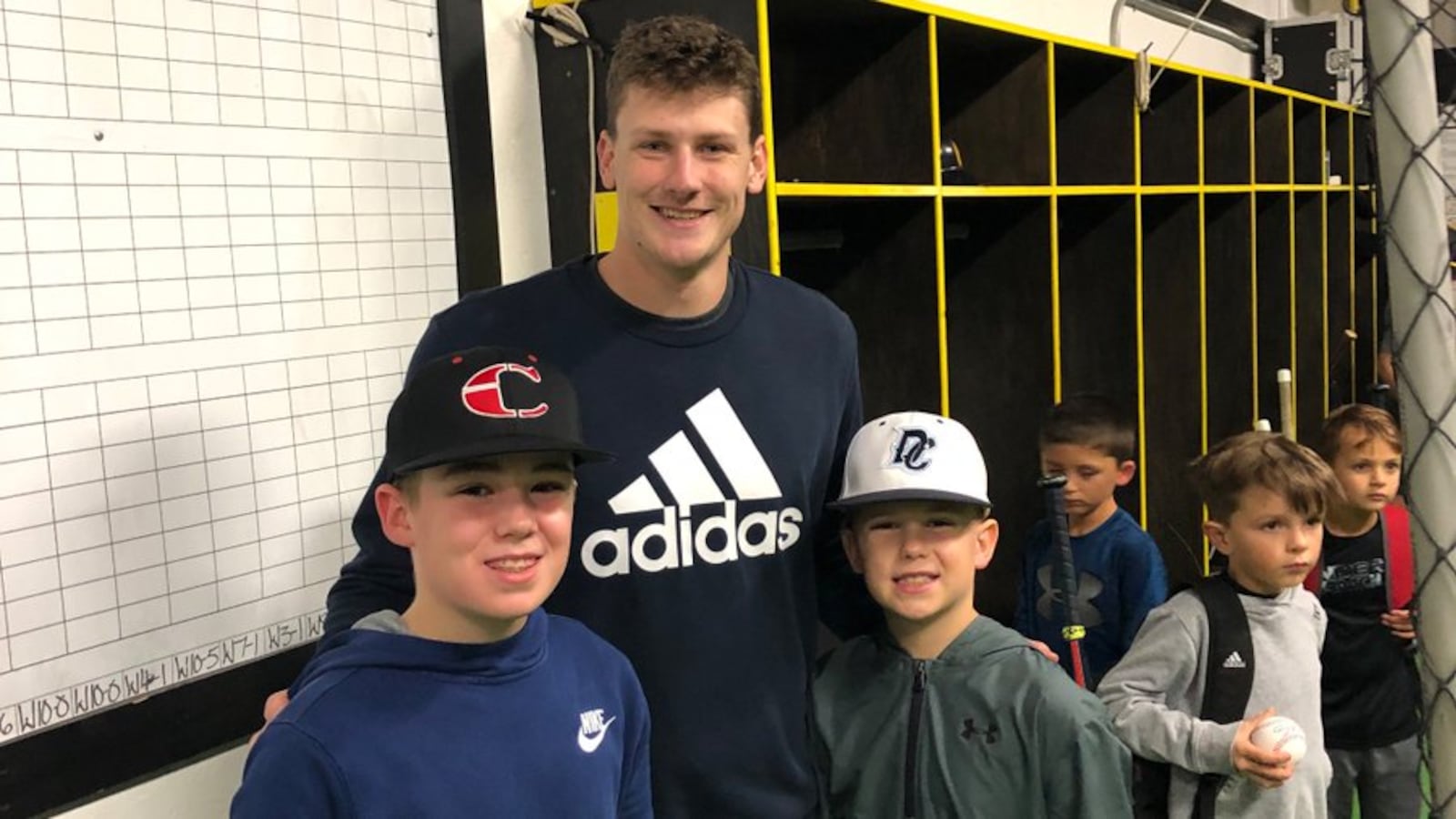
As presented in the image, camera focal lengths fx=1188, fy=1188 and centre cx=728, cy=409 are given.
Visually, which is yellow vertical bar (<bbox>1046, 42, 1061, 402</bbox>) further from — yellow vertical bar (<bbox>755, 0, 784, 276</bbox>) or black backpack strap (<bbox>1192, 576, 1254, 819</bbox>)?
yellow vertical bar (<bbox>755, 0, 784, 276</bbox>)

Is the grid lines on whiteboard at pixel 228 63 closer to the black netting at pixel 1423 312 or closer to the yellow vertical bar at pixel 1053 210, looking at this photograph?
the black netting at pixel 1423 312

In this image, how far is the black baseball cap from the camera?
1043 millimetres

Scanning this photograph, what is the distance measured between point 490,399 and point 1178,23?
4.22 metres

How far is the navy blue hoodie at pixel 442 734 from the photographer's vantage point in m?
0.97

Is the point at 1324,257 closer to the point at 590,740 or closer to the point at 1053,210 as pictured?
the point at 1053,210

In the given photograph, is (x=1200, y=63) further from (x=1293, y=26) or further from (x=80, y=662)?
(x=80, y=662)

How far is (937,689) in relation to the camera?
56.5 inches

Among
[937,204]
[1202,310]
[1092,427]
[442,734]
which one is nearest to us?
[442,734]

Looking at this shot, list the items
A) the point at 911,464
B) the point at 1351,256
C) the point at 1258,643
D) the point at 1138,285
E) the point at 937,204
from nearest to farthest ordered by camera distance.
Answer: the point at 911,464 → the point at 1258,643 → the point at 937,204 → the point at 1138,285 → the point at 1351,256

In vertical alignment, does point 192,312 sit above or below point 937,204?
below

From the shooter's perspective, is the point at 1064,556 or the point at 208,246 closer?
the point at 208,246

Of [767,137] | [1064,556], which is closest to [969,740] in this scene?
[1064,556]

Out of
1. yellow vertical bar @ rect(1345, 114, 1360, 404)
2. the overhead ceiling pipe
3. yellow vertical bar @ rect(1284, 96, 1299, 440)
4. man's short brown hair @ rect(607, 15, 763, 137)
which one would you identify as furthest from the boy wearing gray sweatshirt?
yellow vertical bar @ rect(1345, 114, 1360, 404)

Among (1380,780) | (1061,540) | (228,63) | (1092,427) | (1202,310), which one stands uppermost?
(228,63)
